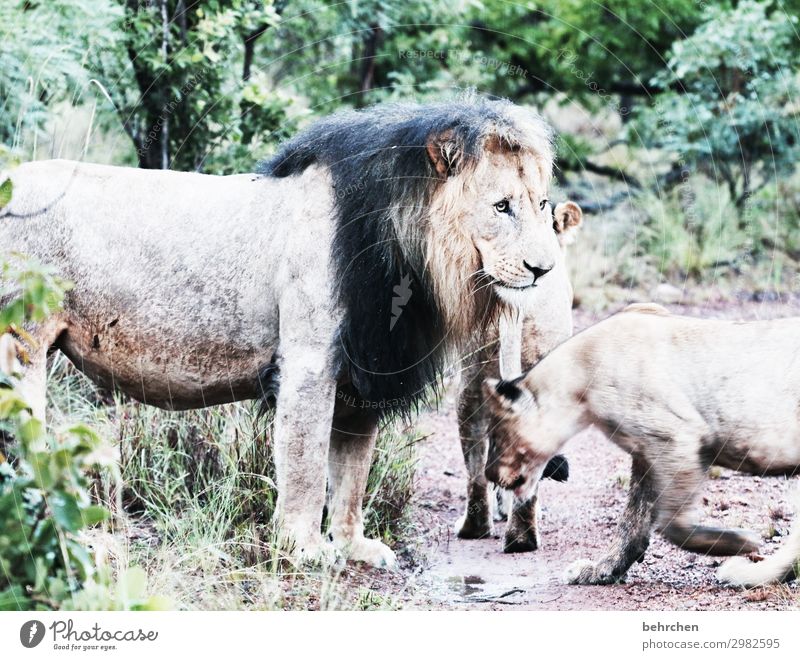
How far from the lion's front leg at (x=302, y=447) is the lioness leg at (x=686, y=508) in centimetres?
149

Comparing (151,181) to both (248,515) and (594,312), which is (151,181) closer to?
(248,515)

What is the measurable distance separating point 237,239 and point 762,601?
2.80 metres

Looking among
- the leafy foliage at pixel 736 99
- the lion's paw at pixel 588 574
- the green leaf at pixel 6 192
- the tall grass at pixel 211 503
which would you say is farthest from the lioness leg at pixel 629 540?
the leafy foliage at pixel 736 99

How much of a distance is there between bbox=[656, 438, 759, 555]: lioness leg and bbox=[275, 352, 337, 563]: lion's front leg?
1.49 m

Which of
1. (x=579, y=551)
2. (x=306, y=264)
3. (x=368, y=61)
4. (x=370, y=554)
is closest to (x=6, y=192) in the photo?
(x=306, y=264)

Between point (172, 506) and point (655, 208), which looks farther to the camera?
point (655, 208)

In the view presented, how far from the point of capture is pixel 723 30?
10938mm

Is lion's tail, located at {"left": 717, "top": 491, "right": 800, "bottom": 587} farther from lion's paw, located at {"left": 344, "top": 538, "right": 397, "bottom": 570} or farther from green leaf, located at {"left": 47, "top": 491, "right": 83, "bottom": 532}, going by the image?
green leaf, located at {"left": 47, "top": 491, "right": 83, "bottom": 532}

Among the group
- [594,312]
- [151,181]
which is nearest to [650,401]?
[151,181]

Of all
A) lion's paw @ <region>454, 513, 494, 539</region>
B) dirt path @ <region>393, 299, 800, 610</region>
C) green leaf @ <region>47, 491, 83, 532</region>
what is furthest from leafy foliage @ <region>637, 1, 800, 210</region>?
green leaf @ <region>47, 491, 83, 532</region>

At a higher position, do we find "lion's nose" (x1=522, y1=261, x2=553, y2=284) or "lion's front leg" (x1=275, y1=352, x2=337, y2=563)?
"lion's nose" (x1=522, y1=261, x2=553, y2=284)

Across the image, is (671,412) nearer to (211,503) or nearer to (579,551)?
(579,551)

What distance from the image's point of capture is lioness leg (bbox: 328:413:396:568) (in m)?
5.46
